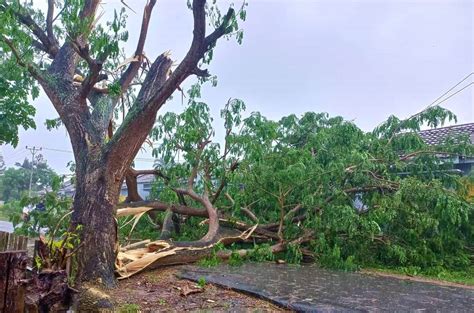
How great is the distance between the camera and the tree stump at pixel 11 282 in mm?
2592

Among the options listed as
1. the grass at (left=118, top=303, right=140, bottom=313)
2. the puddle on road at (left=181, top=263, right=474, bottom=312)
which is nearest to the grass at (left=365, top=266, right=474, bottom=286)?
the puddle on road at (left=181, top=263, right=474, bottom=312)

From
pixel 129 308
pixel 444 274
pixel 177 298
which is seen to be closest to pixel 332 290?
pixel 177 298

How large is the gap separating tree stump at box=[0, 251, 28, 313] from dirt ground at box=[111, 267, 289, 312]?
3.14 feet

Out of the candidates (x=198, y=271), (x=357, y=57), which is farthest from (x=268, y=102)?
(x=198, y=271)

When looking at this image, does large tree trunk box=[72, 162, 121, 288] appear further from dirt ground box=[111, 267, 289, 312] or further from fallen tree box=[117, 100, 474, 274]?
fallen tree box=[117, 100, 474, 274]

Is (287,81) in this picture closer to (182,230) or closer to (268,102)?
(268,102)

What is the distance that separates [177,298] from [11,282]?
1.56 metres

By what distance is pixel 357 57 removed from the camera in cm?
841

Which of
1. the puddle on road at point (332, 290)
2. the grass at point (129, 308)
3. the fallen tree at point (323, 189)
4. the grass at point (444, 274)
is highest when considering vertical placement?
the fallen tree at point (323, 189)

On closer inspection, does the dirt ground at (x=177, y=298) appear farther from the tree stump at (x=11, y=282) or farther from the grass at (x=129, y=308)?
the tree stump at (x=11, y=282)

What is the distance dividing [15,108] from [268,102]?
4.51 metres

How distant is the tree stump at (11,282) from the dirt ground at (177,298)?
96 cm

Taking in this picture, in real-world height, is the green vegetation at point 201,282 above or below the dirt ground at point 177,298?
above

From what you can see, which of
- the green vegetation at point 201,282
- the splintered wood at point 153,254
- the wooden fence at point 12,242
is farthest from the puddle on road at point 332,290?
the wooden fence at point 12,242
